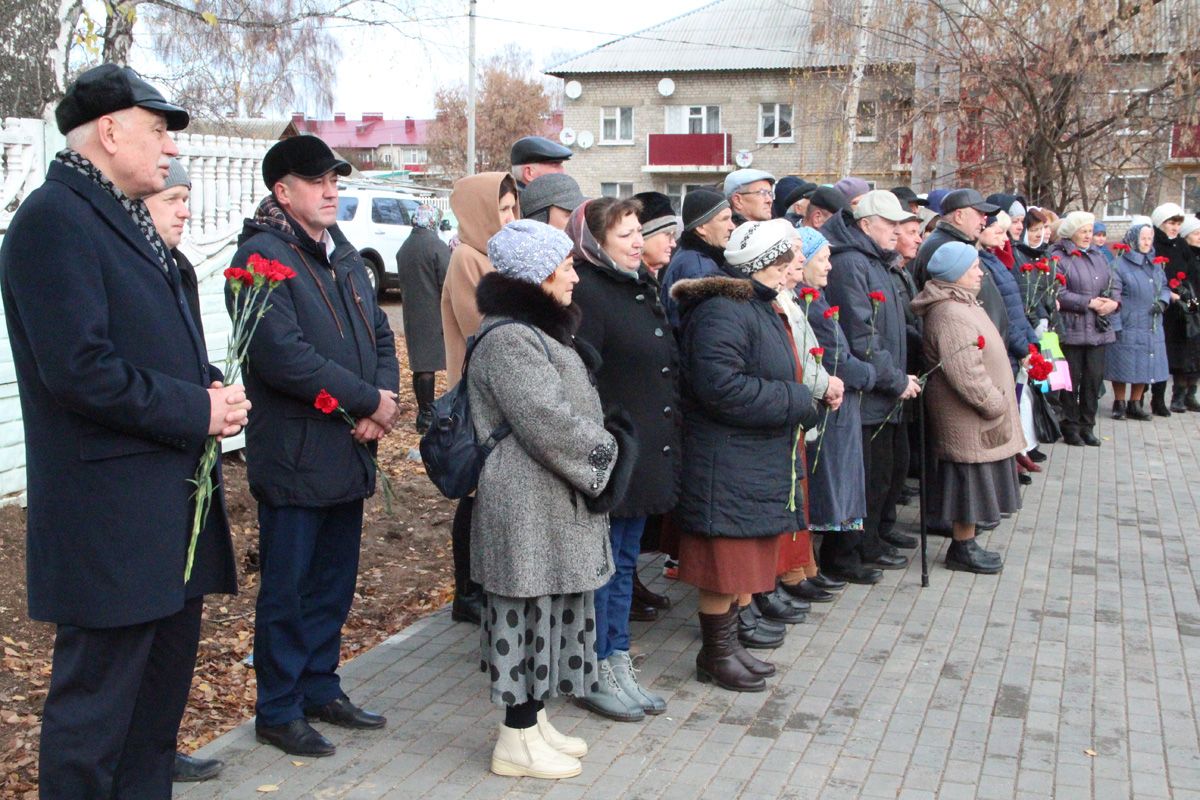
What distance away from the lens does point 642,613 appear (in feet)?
19.5

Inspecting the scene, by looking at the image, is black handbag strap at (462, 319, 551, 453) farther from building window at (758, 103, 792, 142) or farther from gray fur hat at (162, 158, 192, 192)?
building window at (758, 103, 792, 142)

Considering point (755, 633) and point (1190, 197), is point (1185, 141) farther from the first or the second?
point (1190, 197)

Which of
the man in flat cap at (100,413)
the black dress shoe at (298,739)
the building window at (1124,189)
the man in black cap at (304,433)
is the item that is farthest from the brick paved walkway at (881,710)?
the building window at (1124,189)

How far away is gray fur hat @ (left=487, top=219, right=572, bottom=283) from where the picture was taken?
12.9 feet

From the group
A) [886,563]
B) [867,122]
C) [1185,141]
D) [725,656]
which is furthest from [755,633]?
[867,122]

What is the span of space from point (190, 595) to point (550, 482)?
113cm

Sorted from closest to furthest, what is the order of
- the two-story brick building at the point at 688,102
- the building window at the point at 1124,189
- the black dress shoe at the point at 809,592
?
Answer: the black dress shoe at the point at 809,592
the building window at the point at 1124,189
the two-story brick building at the point at 688,102

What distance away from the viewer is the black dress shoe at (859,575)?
6578mm

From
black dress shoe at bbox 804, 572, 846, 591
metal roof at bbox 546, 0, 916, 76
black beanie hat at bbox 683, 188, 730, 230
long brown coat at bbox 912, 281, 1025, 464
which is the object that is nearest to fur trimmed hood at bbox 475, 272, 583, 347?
black beanie hat at bbox 683, 188, 730, 230

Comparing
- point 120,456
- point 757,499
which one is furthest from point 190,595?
point 757,499

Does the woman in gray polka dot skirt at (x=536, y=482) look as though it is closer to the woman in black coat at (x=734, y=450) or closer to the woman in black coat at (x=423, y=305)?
the woman in black coat at (x=734, y=450)

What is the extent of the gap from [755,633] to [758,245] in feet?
5.53

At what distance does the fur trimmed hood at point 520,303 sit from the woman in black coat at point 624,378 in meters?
0.68

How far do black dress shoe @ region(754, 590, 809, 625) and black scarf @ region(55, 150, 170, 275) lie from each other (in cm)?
344
